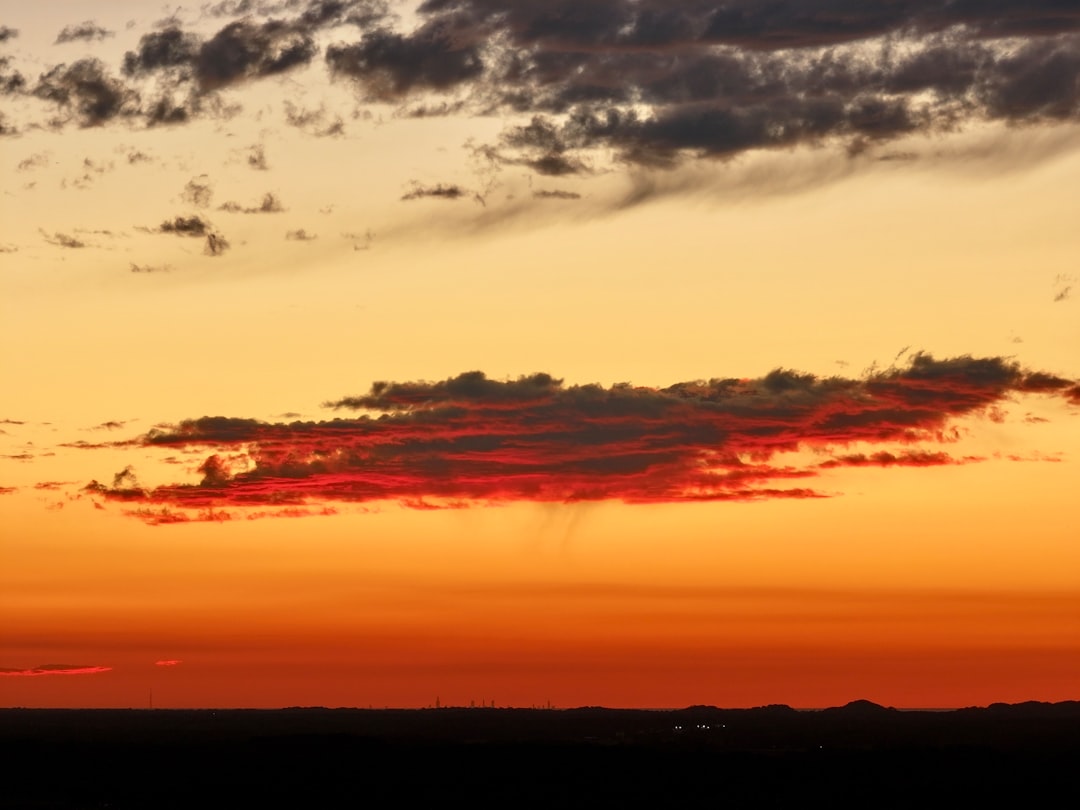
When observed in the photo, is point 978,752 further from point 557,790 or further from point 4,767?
point 4,767

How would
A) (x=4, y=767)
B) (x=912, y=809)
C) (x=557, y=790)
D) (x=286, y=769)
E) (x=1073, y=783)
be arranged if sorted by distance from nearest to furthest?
(x=912, y=809), (x=557, y=790), (x=1073, y=783), (x=286, y=769), (x=4, y=767)

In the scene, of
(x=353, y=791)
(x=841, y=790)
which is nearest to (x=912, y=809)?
(x=841, y=790)

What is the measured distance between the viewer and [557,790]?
14912 cm

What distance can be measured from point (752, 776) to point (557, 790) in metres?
27.4

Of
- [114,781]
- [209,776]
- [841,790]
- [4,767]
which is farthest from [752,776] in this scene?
[4,767]

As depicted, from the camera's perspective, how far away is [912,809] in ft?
436

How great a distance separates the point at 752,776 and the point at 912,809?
34.9 m

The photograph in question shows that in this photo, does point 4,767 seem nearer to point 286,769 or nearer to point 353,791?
point 286,769

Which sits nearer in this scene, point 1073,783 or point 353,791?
point 353,791

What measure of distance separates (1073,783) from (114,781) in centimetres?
10246

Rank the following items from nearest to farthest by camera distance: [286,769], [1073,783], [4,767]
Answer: [1073,783]
[286,769]
[4,767]

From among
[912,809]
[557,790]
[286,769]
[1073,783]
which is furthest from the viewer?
[286,769]

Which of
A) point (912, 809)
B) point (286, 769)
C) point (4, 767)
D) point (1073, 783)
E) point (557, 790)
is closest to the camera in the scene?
point (912, 809)

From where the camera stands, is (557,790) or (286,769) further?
(286,769)
